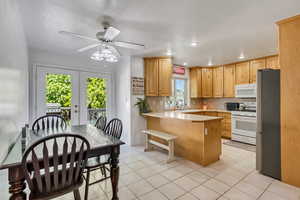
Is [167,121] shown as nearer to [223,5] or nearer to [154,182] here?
[154,182]

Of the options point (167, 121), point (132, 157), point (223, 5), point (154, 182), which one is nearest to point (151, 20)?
point (223, 5)

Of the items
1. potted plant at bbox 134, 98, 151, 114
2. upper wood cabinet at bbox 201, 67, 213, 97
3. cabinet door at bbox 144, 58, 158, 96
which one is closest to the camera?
potted plant at bbox 134, 98, 151, 114

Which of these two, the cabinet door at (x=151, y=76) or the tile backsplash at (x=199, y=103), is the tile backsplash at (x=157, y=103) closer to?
the tile backsplash at (x=199, y=103)

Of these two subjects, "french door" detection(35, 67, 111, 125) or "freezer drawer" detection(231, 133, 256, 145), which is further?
"freezer drawer" detection(231, 133, 256, 145)

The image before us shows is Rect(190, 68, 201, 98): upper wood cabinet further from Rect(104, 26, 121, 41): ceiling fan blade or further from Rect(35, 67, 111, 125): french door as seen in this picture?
Rect(104, 26, 121, 41): ceiling fan blade

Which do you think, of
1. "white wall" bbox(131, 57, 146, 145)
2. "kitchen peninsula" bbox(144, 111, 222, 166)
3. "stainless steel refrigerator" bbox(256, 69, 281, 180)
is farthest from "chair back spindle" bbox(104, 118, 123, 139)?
"stainless steel refrigerator" bbox(256, 69, 281, 180)

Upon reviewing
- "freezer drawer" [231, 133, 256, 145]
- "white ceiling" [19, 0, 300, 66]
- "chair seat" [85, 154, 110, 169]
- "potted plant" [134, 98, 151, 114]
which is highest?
"white ceiling" [19, 0, 300, 66]

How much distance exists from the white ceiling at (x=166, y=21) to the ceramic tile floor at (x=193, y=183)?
238 centimetres

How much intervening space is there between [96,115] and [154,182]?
2823mm

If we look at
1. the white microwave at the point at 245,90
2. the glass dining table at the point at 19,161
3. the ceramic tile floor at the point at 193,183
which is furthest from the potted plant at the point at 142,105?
the white microwave at the point at 245,90

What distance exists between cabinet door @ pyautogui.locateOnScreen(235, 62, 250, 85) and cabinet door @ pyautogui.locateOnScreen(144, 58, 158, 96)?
2613 millimetres

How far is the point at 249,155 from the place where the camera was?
3158 mm

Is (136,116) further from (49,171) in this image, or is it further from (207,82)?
(207,82)

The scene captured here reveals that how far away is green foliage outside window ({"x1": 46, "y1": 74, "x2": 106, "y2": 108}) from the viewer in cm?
362
